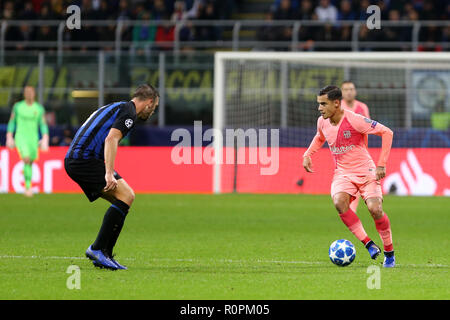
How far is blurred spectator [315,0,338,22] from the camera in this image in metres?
23.8

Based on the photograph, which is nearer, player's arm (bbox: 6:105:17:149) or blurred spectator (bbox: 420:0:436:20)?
player's arm (bbox: 6:105:17:149)

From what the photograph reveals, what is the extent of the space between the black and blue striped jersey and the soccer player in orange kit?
6.36 ft

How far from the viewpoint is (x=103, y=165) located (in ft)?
28.3

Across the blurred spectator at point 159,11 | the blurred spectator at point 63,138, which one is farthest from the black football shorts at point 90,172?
the blurred spectator at point 159,11

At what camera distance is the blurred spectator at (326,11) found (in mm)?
23797

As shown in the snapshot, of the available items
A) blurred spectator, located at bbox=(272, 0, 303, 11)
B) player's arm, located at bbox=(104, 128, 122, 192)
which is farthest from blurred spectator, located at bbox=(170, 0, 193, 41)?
player's arm, located at bbox=(104, 128, 122, 192)

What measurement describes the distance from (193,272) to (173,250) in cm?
201

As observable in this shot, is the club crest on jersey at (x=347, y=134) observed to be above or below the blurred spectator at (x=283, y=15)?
below

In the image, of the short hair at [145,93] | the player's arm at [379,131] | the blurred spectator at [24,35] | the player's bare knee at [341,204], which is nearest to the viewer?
the short hair at [145,93]

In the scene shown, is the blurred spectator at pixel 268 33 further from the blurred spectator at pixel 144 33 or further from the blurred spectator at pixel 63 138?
the blurred spectator at pixel 63 138

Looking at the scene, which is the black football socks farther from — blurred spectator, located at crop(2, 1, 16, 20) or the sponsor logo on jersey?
blurred spectator, located at crop(2, 1, 16, 20)

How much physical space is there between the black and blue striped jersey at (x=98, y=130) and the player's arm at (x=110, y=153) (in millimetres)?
140

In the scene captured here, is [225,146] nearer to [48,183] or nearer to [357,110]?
[48,183]

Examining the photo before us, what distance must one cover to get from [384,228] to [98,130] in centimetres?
292
